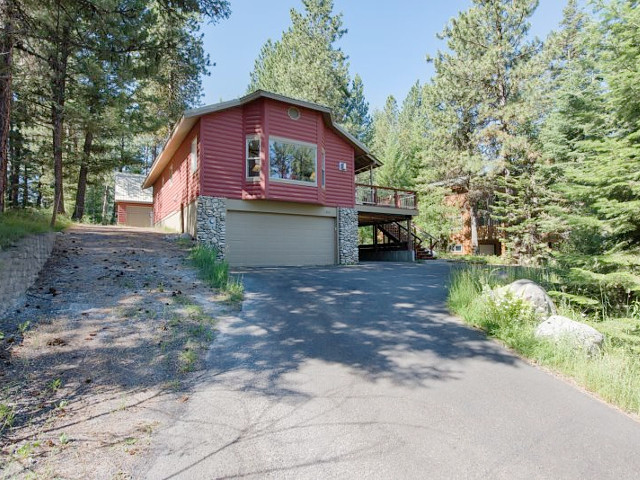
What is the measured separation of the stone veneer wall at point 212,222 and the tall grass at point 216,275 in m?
2.47

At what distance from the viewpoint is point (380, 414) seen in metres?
3.25

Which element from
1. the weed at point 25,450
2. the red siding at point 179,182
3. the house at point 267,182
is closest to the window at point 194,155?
the house at point 267,182

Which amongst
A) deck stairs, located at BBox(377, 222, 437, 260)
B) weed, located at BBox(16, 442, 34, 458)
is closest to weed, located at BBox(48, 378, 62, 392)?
weed, located at BBox(16, 442, 34, 458)

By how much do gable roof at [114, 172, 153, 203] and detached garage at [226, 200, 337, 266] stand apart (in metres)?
17.5

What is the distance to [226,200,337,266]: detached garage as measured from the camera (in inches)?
484

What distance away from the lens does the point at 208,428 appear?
2965 millimetres

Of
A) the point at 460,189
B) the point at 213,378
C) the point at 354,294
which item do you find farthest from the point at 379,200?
the point at 213,378

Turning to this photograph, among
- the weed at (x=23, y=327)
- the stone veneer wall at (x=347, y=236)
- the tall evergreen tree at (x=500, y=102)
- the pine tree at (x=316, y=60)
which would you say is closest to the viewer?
the weed at (x=23, y=327)

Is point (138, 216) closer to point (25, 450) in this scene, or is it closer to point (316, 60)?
point (316, 60)

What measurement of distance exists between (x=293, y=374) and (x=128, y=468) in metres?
1.83

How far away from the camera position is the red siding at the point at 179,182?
1271 centimetres

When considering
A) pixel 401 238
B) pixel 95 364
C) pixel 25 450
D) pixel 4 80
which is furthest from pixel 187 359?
pixel 401 238

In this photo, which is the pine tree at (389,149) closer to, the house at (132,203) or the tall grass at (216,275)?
the tall grass at (216,275)

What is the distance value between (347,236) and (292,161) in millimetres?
3816
